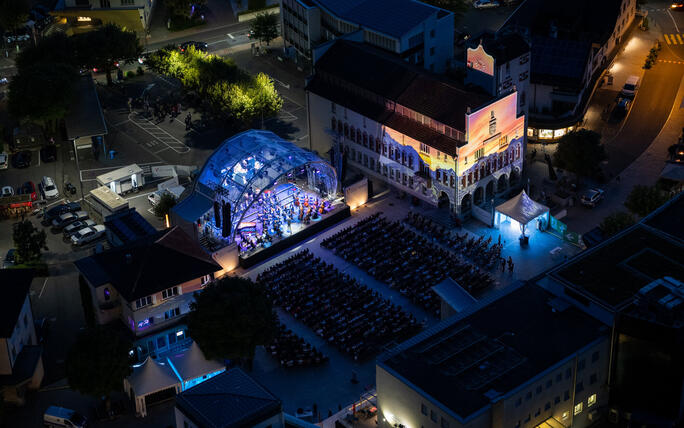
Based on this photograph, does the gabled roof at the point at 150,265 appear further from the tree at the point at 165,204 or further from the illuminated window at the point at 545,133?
the illuminated window at the point at 545,133

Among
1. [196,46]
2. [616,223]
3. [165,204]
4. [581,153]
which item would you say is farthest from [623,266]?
[196,46]

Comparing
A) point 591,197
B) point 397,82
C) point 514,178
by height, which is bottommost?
point 591,197

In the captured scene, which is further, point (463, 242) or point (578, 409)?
point (463, 242)

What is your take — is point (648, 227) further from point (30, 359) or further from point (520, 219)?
point (30, 359)

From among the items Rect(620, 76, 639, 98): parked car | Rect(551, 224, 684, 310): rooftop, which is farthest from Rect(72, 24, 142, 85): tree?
Rect(551, 224, 684, 310): rooftop

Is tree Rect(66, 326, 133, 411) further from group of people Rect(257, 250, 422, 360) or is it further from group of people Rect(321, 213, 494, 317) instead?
group of people Rect(321, 213, 494, 317)

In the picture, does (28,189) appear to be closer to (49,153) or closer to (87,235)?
(49,153)
